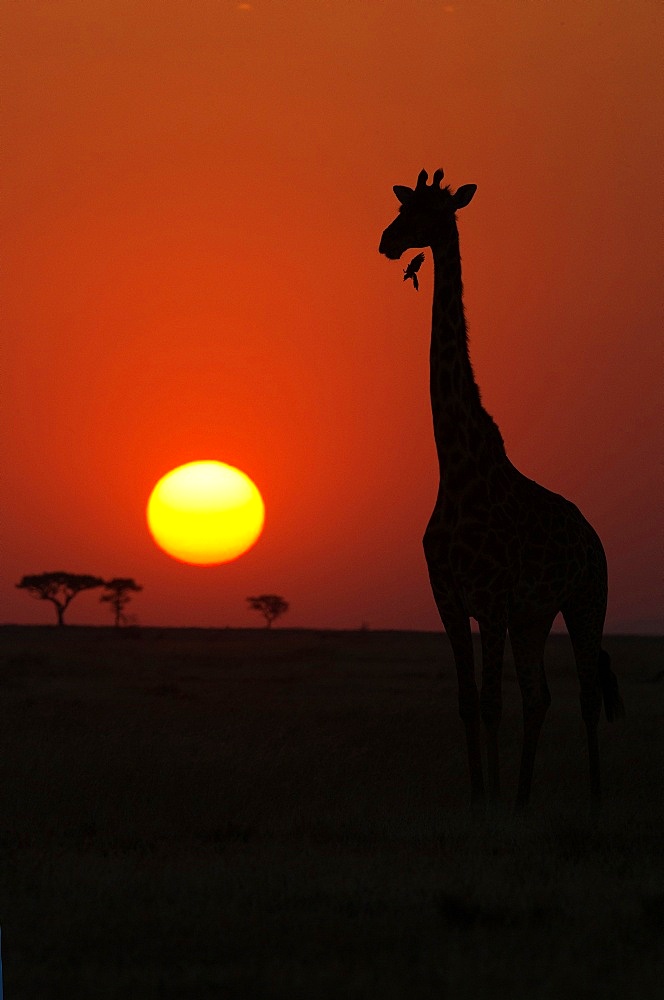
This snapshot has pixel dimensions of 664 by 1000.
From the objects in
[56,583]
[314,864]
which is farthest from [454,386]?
[56,583]

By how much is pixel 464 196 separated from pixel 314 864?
239 inches

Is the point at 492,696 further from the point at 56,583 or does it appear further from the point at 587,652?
the point at 56,583

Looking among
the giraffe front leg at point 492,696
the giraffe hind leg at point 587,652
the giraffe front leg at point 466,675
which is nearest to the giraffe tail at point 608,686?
the giraffe hind leg at point 587,652

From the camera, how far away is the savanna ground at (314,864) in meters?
6.23

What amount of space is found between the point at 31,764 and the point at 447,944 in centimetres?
758

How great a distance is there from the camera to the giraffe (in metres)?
11.2

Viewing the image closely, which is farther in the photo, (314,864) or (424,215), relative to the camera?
(424,215)

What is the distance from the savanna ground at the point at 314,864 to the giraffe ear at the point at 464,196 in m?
5.35

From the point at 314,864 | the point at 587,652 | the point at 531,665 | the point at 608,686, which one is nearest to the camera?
the point at 314,864

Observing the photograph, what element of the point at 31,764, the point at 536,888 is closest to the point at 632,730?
the point at 31,764

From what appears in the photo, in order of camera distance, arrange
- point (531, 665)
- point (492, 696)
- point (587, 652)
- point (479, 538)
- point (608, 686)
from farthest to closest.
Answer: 1. point (608, 686)
2. point (587, 652)
3. point (531, 665)
4. point (492, 696)
5. point (479, 538)

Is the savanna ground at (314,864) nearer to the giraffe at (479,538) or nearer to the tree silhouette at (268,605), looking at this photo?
the giraffe at (479,538)

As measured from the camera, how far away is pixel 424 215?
11422mm

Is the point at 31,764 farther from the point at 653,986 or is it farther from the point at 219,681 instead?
the point at 219,681
